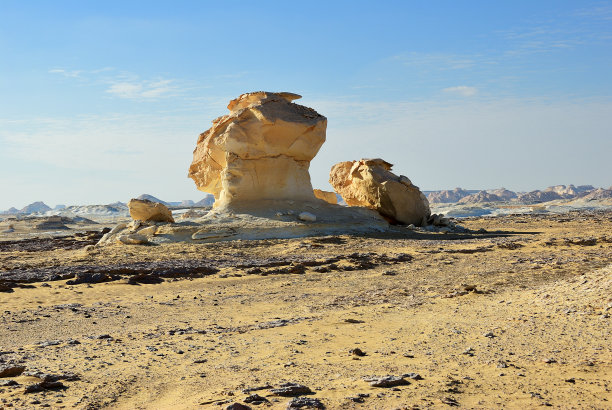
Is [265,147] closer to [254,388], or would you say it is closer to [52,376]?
[52,376]

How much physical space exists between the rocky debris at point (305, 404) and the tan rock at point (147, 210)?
19.5 m

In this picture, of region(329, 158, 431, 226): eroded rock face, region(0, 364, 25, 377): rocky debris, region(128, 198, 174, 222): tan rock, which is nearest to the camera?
region(0, 364, 25, 377): rocky debris

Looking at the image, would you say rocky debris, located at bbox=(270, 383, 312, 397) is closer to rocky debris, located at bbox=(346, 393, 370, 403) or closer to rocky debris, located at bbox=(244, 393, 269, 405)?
rocky debris, located at bbox=(244, 393, 269, 405)

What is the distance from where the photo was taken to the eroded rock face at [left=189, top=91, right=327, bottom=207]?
24859mm

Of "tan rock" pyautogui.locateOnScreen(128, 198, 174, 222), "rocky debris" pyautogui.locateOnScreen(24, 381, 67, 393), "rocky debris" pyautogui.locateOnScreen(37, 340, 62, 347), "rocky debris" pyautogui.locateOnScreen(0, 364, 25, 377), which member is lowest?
"rocky debris" pyautogui.locateOnScreen(37, 340, 62, 347)

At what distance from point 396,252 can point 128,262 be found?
26.6 ft

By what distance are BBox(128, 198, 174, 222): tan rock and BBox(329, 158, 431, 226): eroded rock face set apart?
9422mm

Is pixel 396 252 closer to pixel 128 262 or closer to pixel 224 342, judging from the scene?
pixel 128 262

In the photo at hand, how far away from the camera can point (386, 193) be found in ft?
89.6

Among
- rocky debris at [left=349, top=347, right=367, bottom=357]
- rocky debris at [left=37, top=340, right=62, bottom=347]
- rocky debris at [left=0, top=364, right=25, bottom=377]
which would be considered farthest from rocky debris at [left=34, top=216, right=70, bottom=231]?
rocky debris at [left=349, top=347, right=367, bottom=357]

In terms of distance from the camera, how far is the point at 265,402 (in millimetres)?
4883

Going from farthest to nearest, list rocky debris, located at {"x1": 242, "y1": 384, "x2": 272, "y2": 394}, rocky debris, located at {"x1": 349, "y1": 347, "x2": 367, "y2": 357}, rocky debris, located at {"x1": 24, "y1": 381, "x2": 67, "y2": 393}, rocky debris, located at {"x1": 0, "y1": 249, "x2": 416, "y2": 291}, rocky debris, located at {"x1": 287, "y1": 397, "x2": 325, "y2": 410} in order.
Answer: rocky debris, located at {"x1": 0, "y1": 249, "x2": 416, "y2": 291} → rocky debris, located at {"x1": 349, "y1": 347, "x2": 367, "y2": 357} → rocky debris, located at {"x1": 24, "y1": 381, "x2": 67, "y2": 393} → rocky debris, located at {"x1": 242, "y1": 384, "x2": 272, "y2": 394} → rocky debris, located at {"x1": 287, "y1": 397, "x2": 325, "y2": 410}

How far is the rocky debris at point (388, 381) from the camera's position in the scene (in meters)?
5.23

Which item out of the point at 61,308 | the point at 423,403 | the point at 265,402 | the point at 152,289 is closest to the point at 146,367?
the point at 265,402
